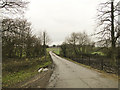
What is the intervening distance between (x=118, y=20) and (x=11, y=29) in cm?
1343

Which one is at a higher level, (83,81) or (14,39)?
(14,39)

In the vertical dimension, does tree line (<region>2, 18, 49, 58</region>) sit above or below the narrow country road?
above

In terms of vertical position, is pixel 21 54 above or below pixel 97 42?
below

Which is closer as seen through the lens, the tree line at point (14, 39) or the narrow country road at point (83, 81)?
the narrow country road at point (83, 81)

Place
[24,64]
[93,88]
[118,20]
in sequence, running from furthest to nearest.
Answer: [24,64] → [118,20] → [93,88]

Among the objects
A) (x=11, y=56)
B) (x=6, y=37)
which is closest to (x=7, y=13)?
(x=6, y=37)

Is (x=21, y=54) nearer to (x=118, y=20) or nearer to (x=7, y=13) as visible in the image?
(x=7, y=13)

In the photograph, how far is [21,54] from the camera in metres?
18.3

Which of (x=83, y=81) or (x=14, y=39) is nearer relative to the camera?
(x=83, y=81)

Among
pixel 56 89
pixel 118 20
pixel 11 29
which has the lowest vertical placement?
pixel 56 89

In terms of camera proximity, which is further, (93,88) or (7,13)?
(7,13)

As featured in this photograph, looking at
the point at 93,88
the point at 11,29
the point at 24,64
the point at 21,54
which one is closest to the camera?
the point at 93,88

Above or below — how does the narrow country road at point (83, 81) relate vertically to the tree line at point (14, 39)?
below

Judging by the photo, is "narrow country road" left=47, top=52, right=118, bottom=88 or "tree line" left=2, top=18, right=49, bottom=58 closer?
"narrow country road" left=47, top=52, right=118, bottom=88
